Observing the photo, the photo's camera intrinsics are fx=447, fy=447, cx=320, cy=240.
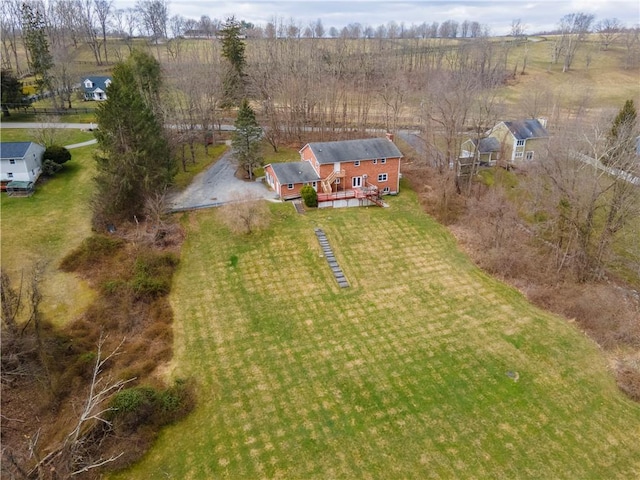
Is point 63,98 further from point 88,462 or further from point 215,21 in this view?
point 215,21

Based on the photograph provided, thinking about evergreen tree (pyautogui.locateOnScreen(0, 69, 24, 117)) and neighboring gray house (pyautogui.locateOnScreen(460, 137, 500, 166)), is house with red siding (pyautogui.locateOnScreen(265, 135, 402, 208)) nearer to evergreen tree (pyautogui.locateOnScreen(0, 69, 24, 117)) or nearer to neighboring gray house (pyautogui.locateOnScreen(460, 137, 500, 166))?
neighboring gray house (pyautogui.locateOnScreen(460, 137, 500, 166))

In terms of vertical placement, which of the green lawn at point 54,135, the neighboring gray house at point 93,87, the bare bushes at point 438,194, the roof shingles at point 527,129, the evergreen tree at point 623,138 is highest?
the evergreen tree at point 623,138

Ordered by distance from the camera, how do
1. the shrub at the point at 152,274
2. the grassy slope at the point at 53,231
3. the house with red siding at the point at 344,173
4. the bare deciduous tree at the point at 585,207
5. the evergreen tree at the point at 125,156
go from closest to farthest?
the shrub at the point at 152,274
the grassy slope at the point at 53,231
the bare deciduous tree at the point at 585,207
the evergreen tree at the point at 125,156
the house with red siding at the point at 344,173

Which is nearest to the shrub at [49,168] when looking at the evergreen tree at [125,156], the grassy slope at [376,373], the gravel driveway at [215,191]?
the evergreen tree at [125,156]

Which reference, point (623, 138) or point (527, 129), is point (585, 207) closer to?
point (623, 138)

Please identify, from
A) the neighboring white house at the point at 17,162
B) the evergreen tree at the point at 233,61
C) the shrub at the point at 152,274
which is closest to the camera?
the shrub at the point at 152,274

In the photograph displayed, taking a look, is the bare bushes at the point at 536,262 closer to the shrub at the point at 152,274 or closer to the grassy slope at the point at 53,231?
the shrub at the point at 152,274

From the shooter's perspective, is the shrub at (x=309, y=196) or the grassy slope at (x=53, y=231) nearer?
the grassy slope at (x=53, y=231)
